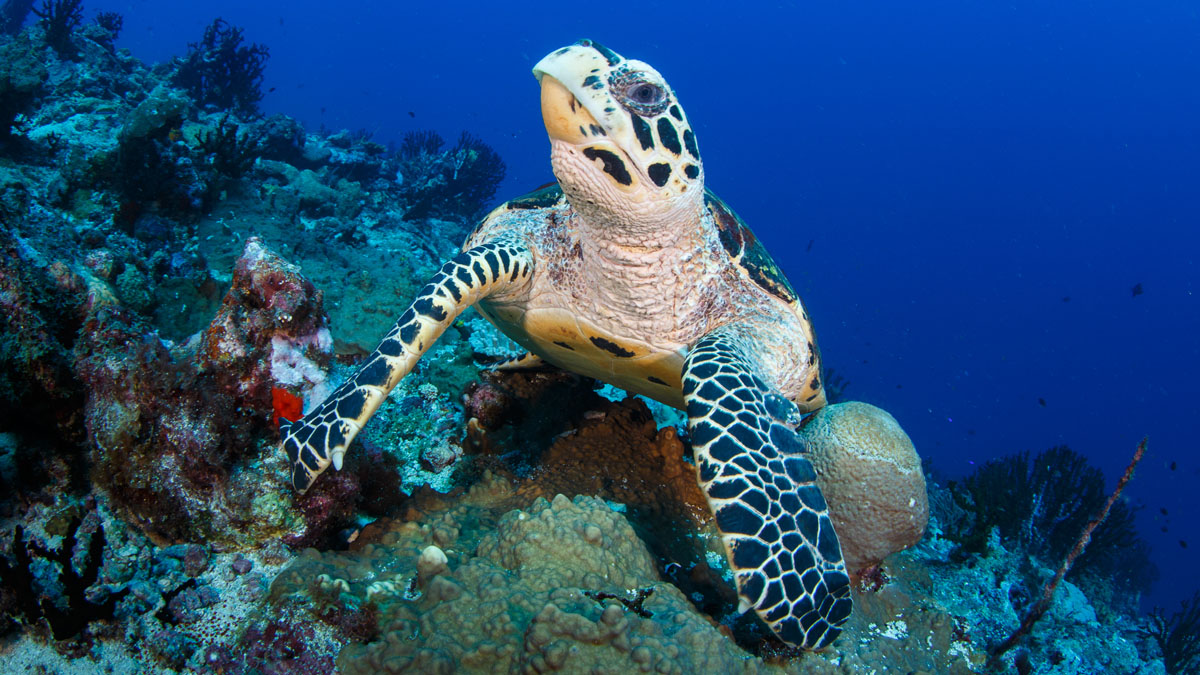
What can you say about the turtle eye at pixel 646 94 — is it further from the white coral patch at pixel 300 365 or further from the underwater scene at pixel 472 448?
the white coral patch at pixel 300 365

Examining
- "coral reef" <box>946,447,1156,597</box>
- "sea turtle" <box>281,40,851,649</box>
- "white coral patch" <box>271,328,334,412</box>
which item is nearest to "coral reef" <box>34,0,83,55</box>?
"sea turtle" <box>281,40,851,649</box>

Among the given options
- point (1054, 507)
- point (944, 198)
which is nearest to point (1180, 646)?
point (1054, 507)

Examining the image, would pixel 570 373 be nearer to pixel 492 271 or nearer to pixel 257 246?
pixel 492 271

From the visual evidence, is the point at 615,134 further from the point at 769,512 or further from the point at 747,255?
the point at 769,512

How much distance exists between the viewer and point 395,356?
104 inches

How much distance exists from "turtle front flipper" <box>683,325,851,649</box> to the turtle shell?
4.36 ft

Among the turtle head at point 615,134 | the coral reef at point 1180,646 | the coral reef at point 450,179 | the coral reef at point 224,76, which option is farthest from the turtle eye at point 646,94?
the coral reef at point 224,76

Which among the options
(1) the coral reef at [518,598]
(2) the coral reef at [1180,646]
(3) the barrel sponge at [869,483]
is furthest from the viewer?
(2) the coral reef at [1180,646]

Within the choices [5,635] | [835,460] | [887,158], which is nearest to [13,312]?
[5,635]

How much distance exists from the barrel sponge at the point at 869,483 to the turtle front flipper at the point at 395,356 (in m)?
2.19

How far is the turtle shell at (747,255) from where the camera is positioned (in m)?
3.82

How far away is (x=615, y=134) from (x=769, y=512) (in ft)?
6.19

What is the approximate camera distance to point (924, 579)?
365 cm

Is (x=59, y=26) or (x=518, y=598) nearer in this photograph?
(x=518, y=598)
